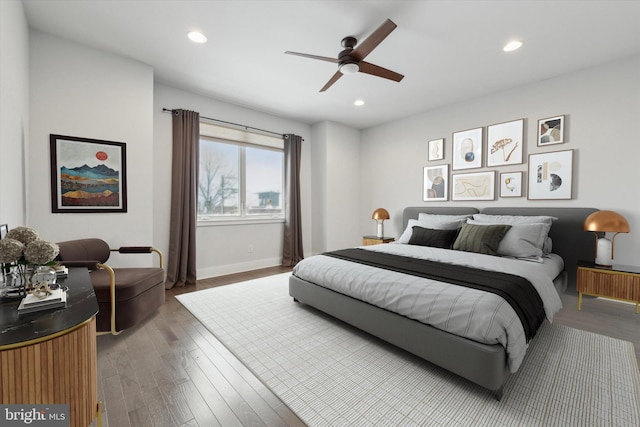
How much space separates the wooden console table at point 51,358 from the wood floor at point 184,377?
0.48 metres

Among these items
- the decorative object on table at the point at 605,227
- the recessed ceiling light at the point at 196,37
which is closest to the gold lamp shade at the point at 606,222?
the decorative object on table at the point at 605,227

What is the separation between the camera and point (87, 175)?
294cm

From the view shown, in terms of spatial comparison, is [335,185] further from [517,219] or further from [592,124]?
[592,124]

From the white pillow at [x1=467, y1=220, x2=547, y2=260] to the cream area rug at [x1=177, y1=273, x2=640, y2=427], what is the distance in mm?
765

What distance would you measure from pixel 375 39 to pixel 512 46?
1653 millimetres

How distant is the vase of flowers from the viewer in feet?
4.20

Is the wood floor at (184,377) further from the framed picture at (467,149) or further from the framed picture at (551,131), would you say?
the framed picture at (467,149)

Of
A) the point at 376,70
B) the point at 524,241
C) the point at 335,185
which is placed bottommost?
the point at 524,241

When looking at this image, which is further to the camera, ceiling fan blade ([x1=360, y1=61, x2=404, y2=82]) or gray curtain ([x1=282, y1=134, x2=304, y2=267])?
gray curtain ([x1=282, y1=134, x2=304, y2=267])

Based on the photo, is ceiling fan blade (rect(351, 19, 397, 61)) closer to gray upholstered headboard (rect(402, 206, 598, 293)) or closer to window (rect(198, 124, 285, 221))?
window (rect(198, 124, 285, 221))

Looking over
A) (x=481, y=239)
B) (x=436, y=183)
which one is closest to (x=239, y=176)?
(x=436, y=183)

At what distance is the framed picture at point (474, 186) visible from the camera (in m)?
3.97

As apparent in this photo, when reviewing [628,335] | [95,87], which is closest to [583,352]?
[628,335]

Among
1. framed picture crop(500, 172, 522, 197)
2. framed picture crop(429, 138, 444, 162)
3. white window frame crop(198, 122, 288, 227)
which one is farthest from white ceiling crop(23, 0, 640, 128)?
framed picture crop(500, 172, 522, 197)
